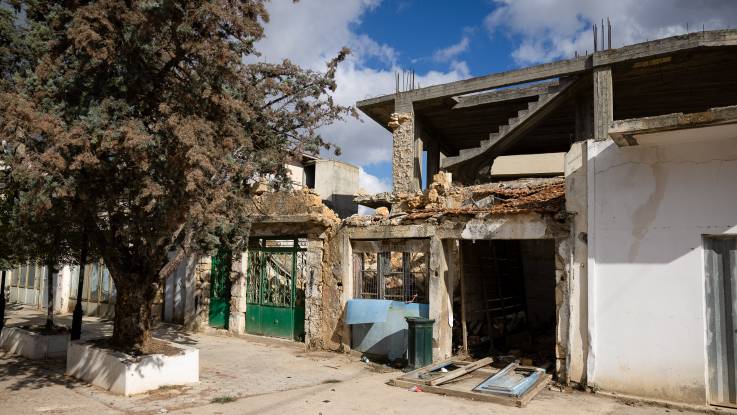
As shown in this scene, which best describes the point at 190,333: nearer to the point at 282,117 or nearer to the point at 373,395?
the point at 282,117

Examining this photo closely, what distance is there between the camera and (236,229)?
13.0 m

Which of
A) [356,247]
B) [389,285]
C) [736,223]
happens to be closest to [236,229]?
[356,247]

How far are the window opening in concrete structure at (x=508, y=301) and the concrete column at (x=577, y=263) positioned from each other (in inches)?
55.5

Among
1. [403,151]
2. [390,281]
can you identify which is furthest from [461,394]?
[403,151]

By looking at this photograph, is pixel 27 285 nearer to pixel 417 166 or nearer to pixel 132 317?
pixel 132 317

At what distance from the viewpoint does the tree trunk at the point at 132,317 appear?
9039 millimetres

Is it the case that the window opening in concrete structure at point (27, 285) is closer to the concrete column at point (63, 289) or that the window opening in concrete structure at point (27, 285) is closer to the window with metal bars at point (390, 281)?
the concrete column at point (63, 289)

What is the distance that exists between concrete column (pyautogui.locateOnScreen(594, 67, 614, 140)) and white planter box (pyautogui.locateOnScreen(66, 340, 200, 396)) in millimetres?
11625

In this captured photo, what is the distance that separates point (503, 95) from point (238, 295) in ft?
34.0

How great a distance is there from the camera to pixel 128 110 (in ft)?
23.6

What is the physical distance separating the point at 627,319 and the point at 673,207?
1.91 meters

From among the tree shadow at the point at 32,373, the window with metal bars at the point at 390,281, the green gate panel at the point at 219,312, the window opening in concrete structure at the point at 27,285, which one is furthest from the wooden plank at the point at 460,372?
the window opening in concrete structure at the point at 27,285

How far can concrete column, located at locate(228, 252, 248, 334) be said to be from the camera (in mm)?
14320

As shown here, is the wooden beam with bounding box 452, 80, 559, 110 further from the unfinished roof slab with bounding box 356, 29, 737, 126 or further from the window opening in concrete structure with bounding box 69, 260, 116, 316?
the window opening in concrete structure with bounding box 69, 260, 116, 316
